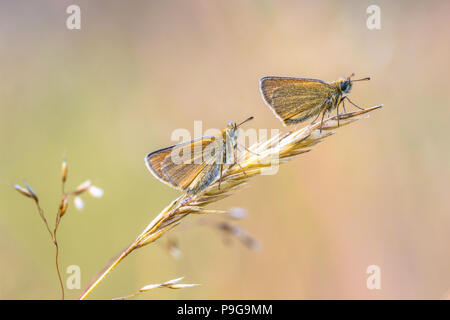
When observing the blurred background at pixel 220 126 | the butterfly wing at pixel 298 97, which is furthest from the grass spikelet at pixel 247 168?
the blurred background at pixel 220 126

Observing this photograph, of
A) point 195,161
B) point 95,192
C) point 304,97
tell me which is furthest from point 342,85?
point 95,192

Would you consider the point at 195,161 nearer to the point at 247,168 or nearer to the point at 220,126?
the point at 247,168

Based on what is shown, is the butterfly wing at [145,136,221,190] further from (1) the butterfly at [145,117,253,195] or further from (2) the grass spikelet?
(2) the grass spikelet

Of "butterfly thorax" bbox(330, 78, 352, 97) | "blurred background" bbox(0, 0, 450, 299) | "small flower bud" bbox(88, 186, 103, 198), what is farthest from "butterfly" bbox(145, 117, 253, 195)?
"blurred background" bbox(0, 0, 450, 299)

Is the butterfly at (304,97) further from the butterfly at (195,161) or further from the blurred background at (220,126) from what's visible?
the blurred background at (220,126)

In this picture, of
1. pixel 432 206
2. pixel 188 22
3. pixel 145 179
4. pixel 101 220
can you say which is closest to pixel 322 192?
pixel 432 206

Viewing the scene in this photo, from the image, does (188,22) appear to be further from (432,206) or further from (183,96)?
(432,206)
